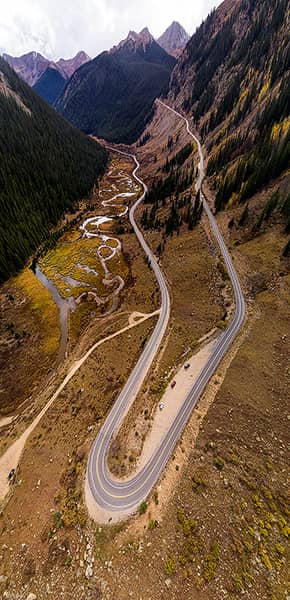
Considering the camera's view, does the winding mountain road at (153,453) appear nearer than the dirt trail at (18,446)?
Yes

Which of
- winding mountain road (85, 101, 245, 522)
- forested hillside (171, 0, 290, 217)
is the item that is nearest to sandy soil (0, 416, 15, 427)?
winding mountain road (85, 101, 245, 522)

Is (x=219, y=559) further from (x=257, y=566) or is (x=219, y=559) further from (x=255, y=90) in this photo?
(x=255, y=90)

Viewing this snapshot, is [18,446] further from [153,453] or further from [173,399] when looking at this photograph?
[173,399]

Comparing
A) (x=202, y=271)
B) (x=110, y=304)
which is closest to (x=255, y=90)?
(x=202, y=271)

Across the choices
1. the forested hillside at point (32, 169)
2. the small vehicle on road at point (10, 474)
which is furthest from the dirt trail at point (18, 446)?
the forested hillside at point (32, 169)

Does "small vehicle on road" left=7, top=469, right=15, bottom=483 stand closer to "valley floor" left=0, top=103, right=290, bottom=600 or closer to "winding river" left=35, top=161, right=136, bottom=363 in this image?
"valley floor" left=0, top=103, right=290, bottom=600

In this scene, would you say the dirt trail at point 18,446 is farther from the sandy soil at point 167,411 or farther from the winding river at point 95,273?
the sandy soil at point 167,411
